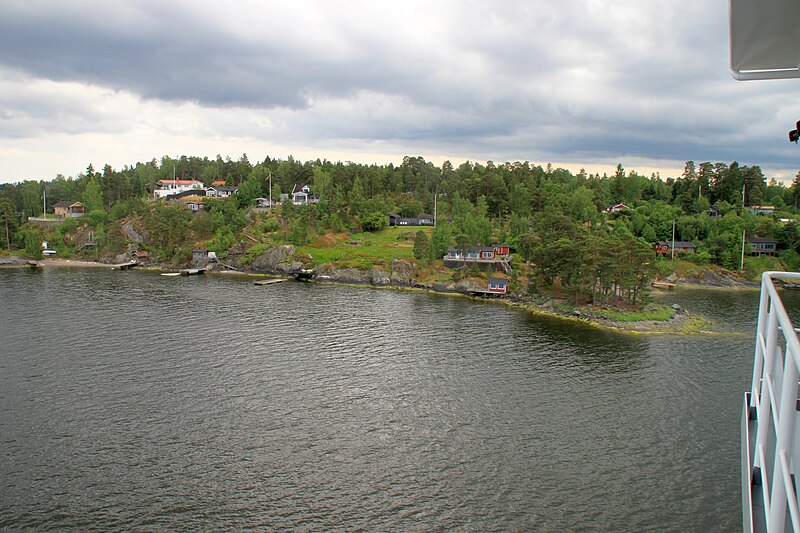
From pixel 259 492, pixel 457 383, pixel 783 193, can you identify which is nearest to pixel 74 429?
pixel 259 492

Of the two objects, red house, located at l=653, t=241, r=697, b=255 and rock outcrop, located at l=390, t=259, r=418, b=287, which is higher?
red house, located at l=653, t=241, r=697, b=255

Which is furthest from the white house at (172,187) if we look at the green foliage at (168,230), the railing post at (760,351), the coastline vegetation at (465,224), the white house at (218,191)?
the railing post at (760,351)

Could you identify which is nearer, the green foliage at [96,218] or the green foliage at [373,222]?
the green foliage at [373,222]

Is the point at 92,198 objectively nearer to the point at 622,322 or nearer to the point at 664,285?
the point at 622,322

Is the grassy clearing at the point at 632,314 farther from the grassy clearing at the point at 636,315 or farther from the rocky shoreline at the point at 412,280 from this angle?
the rocky shoreline at the point at 412,280

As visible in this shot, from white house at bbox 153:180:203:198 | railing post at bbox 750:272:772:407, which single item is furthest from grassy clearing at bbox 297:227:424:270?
railing post at bbox 750:272:772:407

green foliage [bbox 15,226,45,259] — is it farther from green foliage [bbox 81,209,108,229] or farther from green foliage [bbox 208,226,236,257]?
green foliage [bbox 208,226,236,257]

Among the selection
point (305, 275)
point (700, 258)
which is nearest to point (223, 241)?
point (305, 275)
